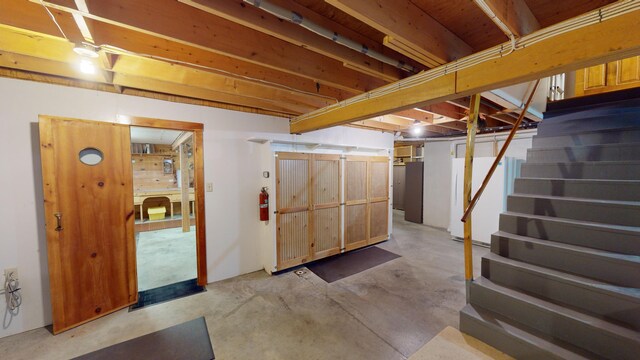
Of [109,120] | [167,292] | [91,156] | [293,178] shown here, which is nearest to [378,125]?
[293,178]

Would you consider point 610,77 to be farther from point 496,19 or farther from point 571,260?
point 496,19

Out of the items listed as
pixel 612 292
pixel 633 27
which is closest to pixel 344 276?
pixel 612 292

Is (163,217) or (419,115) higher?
(419,115)

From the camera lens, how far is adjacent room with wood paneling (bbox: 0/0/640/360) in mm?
1511

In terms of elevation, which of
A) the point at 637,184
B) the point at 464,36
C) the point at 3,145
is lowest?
the point at 637,184

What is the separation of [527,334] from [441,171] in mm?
4821

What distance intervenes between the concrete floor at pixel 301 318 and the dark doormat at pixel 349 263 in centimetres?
16

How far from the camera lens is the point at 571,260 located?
195cm

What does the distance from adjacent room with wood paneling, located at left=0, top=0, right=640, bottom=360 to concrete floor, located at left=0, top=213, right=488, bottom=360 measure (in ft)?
0.07

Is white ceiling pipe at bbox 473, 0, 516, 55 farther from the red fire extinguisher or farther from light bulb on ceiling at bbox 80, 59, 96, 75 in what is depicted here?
the red fire extinguisher

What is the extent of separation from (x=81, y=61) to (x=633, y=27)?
11.4 ft

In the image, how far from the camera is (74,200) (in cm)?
232

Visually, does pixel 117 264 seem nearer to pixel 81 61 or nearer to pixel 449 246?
pixel 81 61

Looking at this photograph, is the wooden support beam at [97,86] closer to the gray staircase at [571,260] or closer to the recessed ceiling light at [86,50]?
the recessed ceiling light at [86,50]
